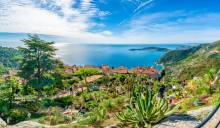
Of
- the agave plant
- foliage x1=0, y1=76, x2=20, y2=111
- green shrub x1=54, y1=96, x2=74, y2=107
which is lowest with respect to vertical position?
green shrub x1=54, y1=96, x2=74, y2=107

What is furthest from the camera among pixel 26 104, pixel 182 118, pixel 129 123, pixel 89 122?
pixel 26 104

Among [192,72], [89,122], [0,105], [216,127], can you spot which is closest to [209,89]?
[89,122]

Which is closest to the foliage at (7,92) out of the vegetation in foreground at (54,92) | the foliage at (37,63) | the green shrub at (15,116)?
the vegetation in foreground at (54,92)

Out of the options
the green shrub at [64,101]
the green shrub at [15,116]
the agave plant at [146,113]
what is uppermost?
the agave plant at [146,113]

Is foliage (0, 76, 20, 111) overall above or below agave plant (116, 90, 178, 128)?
below

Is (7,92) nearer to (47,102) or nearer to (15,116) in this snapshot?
(15,116)

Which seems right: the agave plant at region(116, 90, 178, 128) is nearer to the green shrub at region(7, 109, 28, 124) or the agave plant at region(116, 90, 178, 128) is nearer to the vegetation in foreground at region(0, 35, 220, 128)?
the vegetation in foreground at region(0, 35, 220, 128)

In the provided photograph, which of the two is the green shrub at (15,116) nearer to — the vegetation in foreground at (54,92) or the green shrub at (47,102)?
the vegetation in foreground at (54,92)

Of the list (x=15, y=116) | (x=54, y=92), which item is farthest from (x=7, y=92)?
(x=54, y=92)

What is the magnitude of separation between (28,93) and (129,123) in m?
53.8

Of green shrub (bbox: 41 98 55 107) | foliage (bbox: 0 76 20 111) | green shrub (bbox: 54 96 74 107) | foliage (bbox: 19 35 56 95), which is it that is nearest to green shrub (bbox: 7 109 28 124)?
foliage (bbox: 0 76 20 111)

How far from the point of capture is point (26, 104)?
5144 cm

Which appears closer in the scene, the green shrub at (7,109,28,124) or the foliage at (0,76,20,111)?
the green shrub at (7,109,28,124)

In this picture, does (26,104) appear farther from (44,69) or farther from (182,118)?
(182,118)
